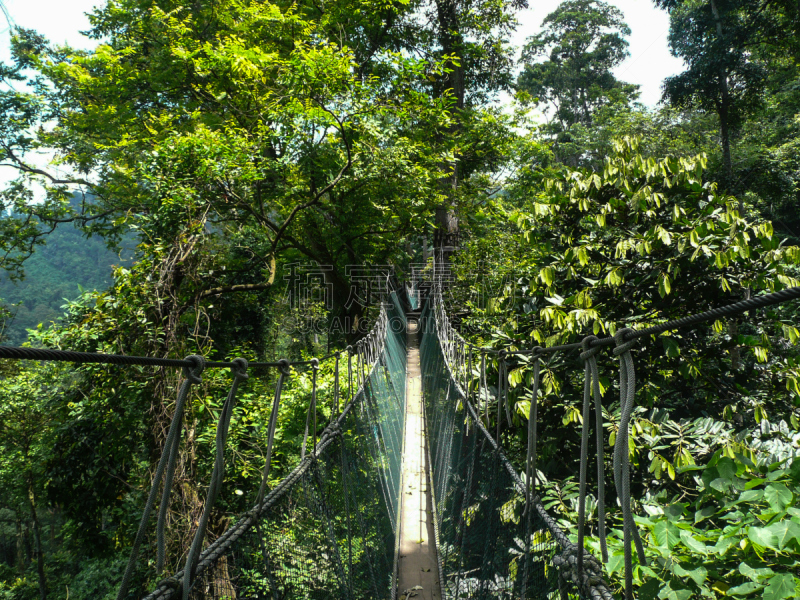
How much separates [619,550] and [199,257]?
151 inches

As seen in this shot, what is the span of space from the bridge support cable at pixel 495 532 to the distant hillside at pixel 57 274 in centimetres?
3304

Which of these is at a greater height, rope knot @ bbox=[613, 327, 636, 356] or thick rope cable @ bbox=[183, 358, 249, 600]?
rope knot @ bbox=[613, 327, 636, 356]

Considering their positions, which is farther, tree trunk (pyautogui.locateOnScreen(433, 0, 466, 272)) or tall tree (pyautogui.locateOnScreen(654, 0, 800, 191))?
tall tree (pyautogui.locateOnScreen(654, 0, 800, 191))

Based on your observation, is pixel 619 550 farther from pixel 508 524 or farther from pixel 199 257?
pixel 199 257

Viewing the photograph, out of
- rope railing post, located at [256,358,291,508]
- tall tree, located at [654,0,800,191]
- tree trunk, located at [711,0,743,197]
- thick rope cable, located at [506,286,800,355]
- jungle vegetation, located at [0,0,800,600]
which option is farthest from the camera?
tree trunk, located at [711,0,743,197]

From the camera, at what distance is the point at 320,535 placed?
1.57 m

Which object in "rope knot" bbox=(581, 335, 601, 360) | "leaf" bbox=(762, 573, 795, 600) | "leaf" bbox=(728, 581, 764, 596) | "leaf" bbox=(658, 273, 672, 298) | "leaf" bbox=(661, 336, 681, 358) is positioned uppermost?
"leaf" bbox=(658, 273, 672, 298)

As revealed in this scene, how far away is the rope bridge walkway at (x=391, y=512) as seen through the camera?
64 centimetres

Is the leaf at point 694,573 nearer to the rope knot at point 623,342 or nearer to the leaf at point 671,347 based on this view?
the rope knot at point 623,342

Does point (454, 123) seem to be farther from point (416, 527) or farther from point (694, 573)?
point (694, 573)

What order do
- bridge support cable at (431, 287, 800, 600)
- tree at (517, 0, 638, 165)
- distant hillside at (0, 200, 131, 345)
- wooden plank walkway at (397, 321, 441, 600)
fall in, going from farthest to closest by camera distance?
1. distant hillside at (0, 200, 131, 345)
2. tree at (517, 0, 638, 165)
3. wooden plank walkway at (397, 321, 441, 600)
4. bridge support cable at (431, 287, 800, 600)

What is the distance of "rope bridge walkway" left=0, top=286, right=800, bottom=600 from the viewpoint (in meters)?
0.64

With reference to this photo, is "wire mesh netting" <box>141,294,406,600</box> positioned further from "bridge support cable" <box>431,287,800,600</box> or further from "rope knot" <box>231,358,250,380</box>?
"bridge support cable" <box>431,287,800,600</box>

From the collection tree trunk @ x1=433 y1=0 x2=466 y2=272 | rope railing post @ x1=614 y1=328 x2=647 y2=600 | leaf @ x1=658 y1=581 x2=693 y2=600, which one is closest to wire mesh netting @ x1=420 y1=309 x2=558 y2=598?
leaf @ x1=658 y1=581 x2=693 y2=600
